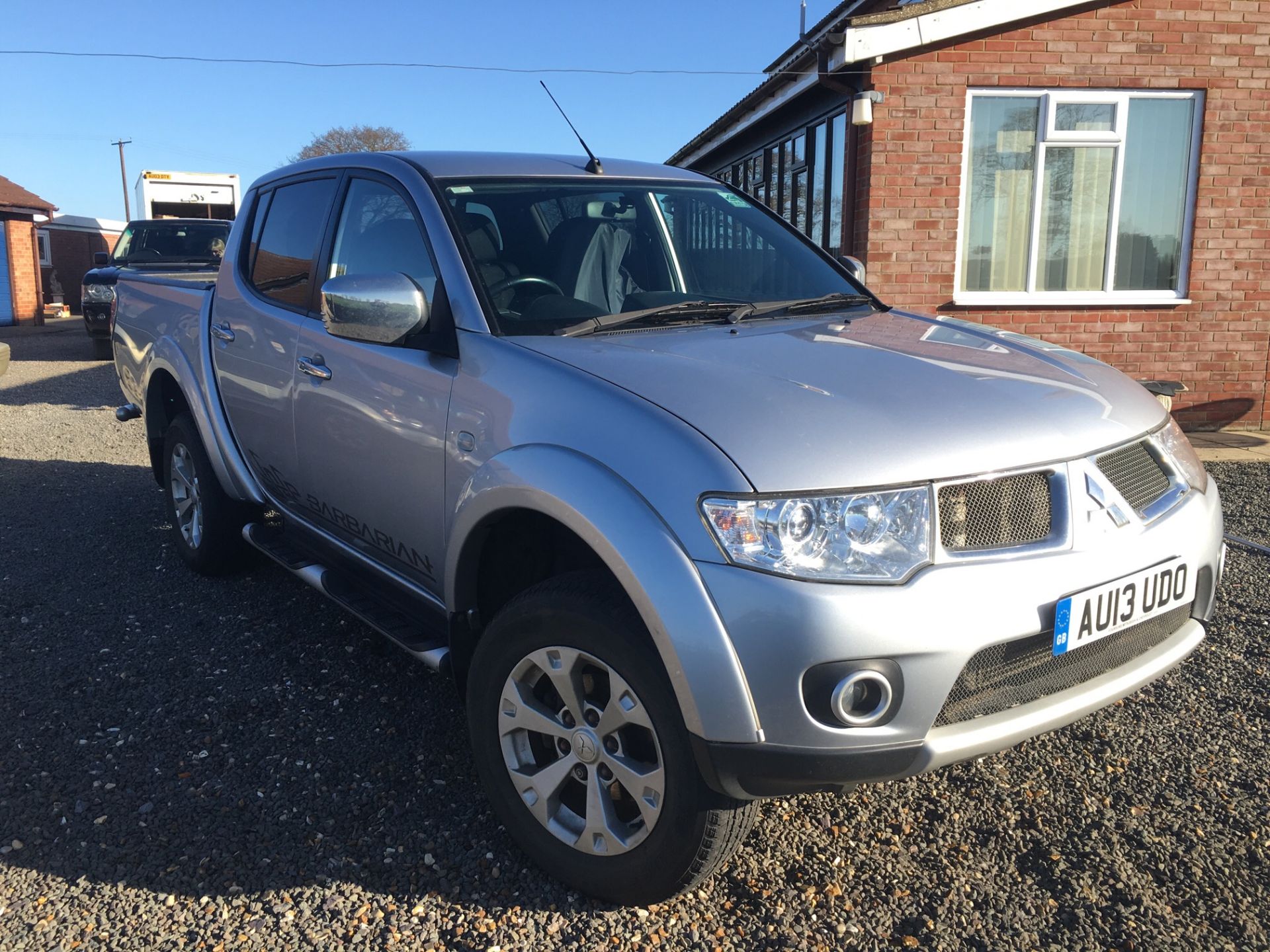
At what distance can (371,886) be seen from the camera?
8.32ft

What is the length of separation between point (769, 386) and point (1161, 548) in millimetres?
993

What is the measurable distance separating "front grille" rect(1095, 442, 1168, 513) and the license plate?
169mm

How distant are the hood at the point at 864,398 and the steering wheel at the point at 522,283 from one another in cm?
28

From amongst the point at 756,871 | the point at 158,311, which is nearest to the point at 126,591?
the point at 158,311

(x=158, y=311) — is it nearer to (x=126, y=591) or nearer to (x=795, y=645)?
(x=126, y=591)

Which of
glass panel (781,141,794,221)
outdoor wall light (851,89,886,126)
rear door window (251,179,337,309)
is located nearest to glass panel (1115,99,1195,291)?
outdoor wall light (851,89,886,126)

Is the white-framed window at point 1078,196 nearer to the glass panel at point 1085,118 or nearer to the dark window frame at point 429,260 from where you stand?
the glass panel at point 1085,118

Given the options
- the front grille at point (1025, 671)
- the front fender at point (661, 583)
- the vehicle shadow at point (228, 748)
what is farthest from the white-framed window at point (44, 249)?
the front grille at point (1025, 671)

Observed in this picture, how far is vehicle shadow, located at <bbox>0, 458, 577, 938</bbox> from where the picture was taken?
8.63ft

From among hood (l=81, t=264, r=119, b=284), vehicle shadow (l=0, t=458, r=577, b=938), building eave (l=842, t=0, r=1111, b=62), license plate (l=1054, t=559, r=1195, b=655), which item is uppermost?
building eave (l=842, t=0, r=1111, b=62)

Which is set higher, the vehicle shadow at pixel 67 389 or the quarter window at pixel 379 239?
the quarter window at pixel 379 239

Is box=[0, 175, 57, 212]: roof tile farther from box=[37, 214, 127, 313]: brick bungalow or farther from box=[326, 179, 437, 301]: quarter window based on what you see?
box=[326, 179, 437, 301]: quarter window

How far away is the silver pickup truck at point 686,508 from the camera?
203 centimetres

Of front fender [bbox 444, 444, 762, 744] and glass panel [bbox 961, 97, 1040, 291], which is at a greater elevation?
glass panel [bbox 961, 97, 1040, 291]
